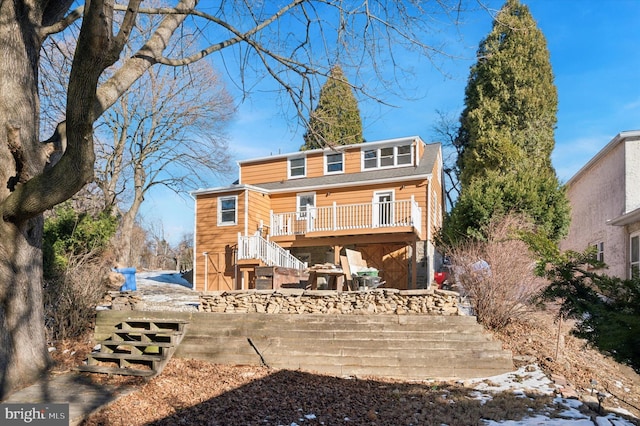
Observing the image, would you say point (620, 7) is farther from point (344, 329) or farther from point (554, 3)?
point (344, 329)

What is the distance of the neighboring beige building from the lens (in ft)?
46.0

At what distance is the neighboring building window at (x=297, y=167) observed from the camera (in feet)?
66.7

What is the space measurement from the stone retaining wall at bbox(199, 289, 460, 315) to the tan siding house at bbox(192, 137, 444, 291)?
6771 millimetres

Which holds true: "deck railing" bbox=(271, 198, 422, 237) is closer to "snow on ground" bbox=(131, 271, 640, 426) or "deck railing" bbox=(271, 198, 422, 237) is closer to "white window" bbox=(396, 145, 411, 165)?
"white window" bbox=(396, 145, 411, 165)

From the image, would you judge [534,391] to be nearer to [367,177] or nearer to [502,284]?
[502,284]

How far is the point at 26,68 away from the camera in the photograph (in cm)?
586

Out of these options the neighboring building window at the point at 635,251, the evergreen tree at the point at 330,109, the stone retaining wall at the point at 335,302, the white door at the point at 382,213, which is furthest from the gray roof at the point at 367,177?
the evergreen tree at the point at 330,109

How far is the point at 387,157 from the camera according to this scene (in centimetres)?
1903

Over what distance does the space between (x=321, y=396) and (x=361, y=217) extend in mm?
10795

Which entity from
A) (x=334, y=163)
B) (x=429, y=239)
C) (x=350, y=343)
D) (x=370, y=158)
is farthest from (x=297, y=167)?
(x=350, y=343)

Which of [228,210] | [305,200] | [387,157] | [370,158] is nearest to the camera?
[228,210]

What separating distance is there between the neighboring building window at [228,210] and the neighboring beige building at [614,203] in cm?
1183

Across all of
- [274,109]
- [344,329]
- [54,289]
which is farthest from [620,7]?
[54,289]

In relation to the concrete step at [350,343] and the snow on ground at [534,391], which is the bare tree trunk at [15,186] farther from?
the snow on ground at [534,391]
